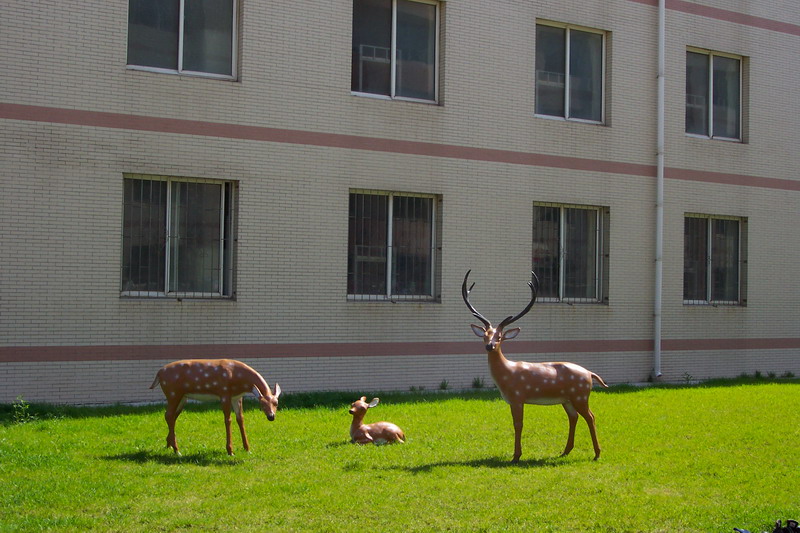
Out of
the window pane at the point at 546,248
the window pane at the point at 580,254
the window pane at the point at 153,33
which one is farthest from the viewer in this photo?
the window pane at the point at 580,254

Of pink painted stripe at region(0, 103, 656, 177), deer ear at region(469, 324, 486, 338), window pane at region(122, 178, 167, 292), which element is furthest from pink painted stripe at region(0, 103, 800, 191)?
deer ear at region(469, 324, 486, 338)

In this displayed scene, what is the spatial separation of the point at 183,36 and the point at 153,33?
0.46 meters

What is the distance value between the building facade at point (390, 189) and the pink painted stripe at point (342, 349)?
0.12ft

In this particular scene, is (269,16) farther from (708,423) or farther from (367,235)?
(708,423)

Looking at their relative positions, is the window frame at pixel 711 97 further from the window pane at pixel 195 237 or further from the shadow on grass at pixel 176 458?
the shadow on grass at pixel 176 458

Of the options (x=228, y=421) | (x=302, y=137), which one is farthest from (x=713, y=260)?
(x=228, y=421)

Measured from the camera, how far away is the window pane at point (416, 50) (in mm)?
17141

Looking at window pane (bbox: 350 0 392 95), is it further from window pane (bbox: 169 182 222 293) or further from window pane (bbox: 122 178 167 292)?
window pane (bbox: 122 178 167 292)

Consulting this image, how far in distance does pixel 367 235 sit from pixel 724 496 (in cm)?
904

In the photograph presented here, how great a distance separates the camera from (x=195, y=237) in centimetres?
1521

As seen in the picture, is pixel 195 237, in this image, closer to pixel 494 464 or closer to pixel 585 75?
pixel 494 464

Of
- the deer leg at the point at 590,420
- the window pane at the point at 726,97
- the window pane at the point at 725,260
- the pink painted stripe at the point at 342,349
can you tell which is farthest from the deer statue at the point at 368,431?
the window pane at the point at 726,97

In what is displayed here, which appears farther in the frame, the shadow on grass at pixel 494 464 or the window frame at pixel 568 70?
the window frame at pixel 568 70

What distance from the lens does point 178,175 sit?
14891mm
